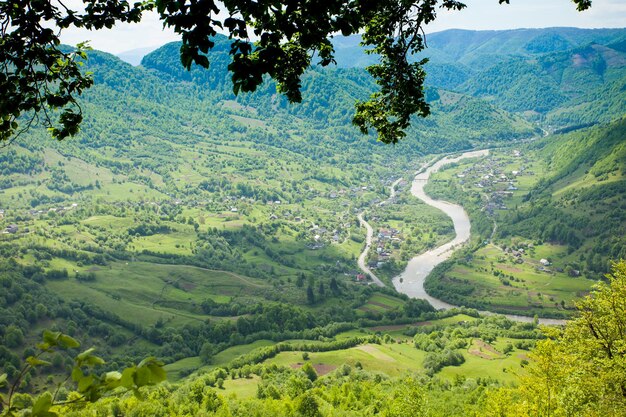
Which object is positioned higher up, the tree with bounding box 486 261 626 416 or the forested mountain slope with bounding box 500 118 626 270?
the tree with bounding box 486 261 626 416

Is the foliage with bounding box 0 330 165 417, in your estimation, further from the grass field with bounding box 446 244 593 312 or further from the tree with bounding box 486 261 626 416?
the grass field with bounding box 446 244 593 312

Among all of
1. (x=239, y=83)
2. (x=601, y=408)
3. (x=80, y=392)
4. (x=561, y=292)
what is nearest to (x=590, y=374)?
(x=601, y=408)

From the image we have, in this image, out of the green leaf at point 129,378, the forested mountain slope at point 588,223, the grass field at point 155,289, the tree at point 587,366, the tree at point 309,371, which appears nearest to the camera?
the green leaf at point 129,378

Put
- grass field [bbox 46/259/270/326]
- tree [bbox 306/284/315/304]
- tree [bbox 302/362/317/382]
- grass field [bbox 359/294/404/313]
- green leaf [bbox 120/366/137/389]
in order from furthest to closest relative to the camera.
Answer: tree [bbox 306/284/315/304] < grass field [bbox 359/294/404/313] < grass field [bbox 46/259/270/326] < tree [bbox 302/362/317/382] < green leaf [bbox 120/366/137/389]

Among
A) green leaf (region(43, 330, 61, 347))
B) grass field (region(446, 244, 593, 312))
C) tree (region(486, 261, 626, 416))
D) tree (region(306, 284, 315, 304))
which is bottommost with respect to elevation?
tree (region(306, 284, 315, 304))

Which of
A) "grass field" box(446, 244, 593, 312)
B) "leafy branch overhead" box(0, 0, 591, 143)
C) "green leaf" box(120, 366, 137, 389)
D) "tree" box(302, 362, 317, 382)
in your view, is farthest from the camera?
"grass field" box(446, 244, 593, 312)

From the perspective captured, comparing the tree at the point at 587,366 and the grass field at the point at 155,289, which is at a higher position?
the tree at the point at 587,366

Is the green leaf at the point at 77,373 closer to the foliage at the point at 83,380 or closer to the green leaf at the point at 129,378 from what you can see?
the foliage at the point at 83,380

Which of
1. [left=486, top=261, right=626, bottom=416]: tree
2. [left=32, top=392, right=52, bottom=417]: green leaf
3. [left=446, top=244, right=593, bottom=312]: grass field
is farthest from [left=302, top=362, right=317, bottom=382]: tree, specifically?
[left=32, top=392, right=52, bottom=417]: green leaf

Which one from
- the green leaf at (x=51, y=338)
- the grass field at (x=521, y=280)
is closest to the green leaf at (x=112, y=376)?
the green leaf at (x=51, y=338)
